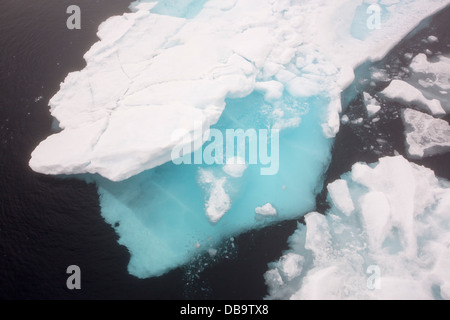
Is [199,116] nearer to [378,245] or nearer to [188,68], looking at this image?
[188,68]

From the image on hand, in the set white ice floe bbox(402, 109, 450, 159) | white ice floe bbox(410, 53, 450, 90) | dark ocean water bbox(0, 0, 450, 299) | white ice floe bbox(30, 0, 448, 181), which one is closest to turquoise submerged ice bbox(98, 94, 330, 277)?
dark ocean water bbox(0, 0, 450, 299)

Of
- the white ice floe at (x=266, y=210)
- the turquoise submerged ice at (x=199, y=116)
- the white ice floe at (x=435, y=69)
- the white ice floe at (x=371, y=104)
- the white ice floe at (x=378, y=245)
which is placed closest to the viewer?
the white ice floe at (x=378, y=245)

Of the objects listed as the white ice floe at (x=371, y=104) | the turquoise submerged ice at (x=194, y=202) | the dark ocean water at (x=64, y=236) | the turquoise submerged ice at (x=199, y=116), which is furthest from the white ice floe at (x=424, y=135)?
the turquoise submerged ice at (x=194, y=202)

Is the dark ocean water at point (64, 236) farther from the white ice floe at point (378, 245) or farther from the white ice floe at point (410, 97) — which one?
the white ice floe at point (410, 97)

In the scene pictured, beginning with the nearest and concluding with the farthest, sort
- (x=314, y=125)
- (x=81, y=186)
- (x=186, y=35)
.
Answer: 1. (x=81, y=186)
2. (x=314, y=125)
3. (x=186, y=35)

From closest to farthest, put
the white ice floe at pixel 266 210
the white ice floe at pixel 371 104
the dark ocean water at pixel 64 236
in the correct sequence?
the dark ocean water at pixel 64 236 < the white ice floe at pixel 266 210 < the white ice floe at pixel 371 104

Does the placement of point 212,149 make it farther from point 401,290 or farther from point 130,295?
point 401,290

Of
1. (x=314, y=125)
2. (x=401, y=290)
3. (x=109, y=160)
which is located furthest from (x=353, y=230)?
(x=109, y=160)
